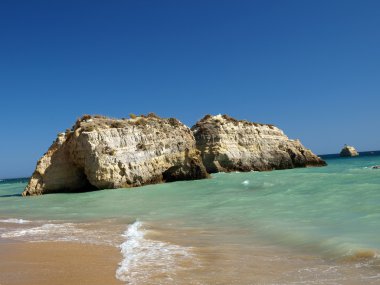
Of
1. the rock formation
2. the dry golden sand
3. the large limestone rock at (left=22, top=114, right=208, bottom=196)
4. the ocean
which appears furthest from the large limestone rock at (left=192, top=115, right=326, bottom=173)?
the rock formation

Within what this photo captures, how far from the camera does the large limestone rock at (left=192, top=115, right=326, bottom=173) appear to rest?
45.7 metres

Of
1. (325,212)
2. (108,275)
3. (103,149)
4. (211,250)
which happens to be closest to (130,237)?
(211,250)

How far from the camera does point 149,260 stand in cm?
716

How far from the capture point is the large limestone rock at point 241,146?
4569cm

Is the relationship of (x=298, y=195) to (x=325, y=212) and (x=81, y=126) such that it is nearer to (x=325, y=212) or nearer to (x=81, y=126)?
(x=325, y=212)

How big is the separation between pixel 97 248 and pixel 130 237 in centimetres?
137

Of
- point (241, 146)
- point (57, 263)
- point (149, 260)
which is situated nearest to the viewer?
point (57, 263)

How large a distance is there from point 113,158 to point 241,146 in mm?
20831

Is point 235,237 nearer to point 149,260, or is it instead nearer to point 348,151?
point 149,260

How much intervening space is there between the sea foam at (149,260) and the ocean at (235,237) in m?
→ 0.02

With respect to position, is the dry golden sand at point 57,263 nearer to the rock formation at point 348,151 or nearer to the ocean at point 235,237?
the ocean at point 235,237

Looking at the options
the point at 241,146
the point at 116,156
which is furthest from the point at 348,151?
the point at 116,156

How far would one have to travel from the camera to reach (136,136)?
31.6 meters

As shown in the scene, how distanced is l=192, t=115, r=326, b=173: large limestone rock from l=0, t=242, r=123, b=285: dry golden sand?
122ft
